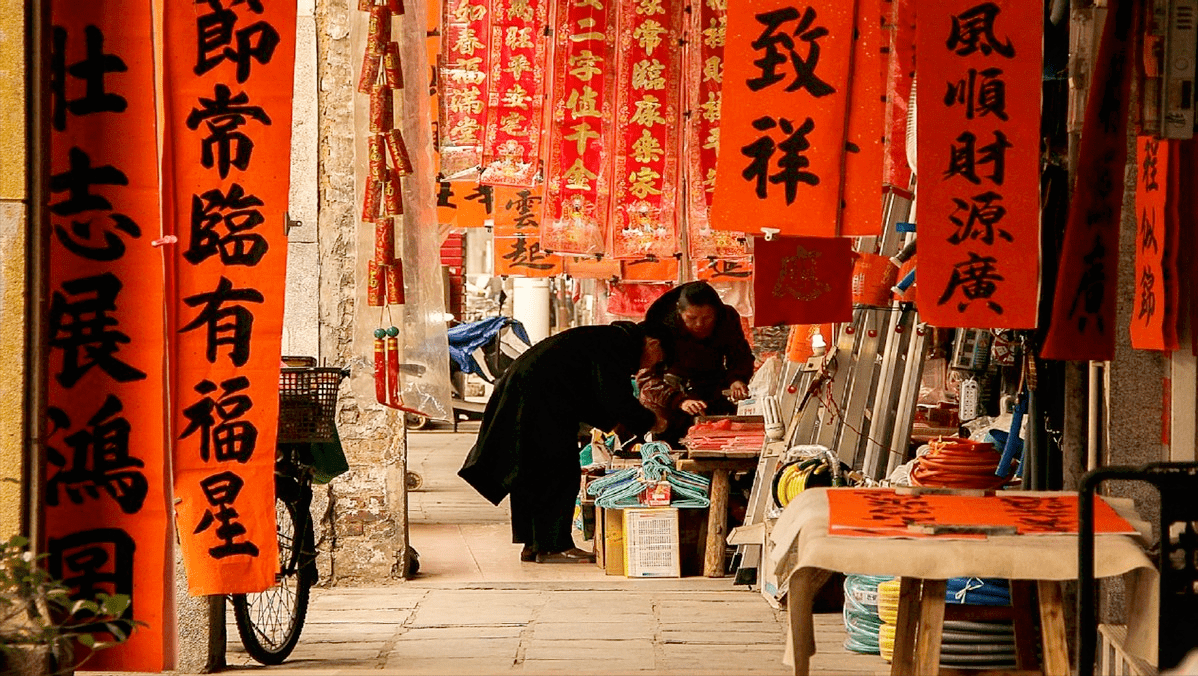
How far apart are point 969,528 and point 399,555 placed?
20.3 feet

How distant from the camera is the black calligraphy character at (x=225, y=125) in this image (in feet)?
21.0

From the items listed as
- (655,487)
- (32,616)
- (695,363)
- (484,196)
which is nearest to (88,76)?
(32,616)

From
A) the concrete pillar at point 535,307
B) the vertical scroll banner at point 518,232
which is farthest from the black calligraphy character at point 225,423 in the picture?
the concrete pillar at point 535,307

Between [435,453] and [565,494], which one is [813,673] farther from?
[435,453]

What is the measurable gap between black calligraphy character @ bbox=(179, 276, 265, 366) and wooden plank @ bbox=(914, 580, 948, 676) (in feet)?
9.49

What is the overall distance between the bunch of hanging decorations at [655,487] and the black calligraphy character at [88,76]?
6044mm

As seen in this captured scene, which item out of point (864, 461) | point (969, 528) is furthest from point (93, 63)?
point (864, 461)

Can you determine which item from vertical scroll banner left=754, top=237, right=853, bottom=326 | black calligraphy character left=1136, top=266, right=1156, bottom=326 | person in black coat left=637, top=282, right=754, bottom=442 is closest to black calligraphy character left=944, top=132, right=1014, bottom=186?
black calligraphy character left=1136, top=266, right=1156, bottom=326

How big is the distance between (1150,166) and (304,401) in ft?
14.4

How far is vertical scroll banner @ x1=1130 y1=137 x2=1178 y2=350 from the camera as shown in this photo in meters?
6.07

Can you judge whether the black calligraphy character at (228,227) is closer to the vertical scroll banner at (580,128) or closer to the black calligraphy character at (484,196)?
the vertical scroll banner at (580,128)

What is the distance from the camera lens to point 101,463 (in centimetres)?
573

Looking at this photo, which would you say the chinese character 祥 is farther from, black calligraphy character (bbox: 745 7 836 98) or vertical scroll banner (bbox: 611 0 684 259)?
vertical scroll banner (bbox: 611 0 684 259)

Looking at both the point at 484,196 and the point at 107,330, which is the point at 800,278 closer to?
the point at 107,330
